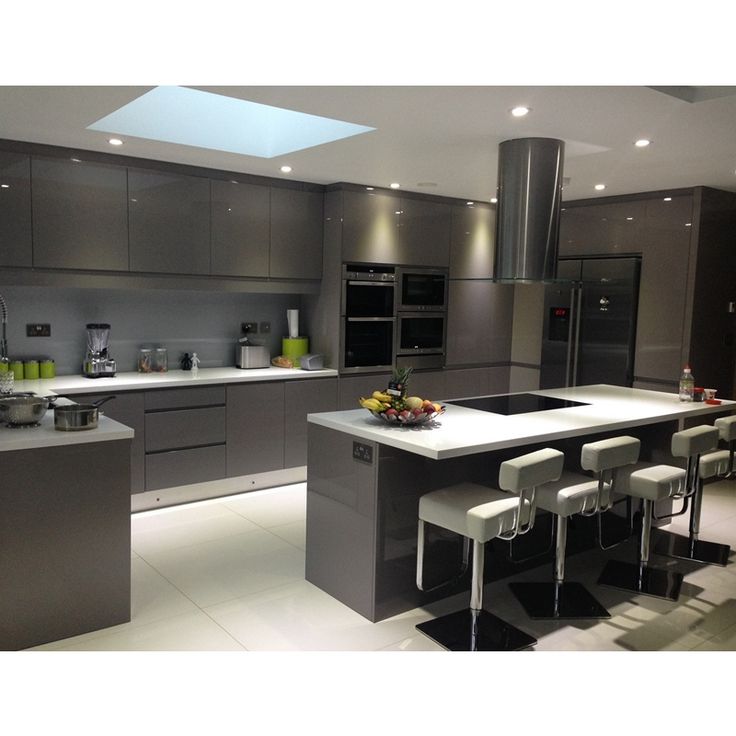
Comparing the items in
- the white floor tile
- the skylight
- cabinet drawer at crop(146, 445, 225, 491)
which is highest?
the skylight

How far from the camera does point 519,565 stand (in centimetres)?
383

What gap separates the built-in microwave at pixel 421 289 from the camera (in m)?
5.93

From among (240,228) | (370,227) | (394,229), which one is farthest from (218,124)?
(394,229)

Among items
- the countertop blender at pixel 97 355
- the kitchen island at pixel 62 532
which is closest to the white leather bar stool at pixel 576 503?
the kitchen island at pixel 62 532

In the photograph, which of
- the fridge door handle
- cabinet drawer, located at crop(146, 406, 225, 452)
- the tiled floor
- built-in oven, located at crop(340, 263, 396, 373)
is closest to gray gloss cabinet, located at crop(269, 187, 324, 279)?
built-in oven, located at crop(340, 263, 396, 373)

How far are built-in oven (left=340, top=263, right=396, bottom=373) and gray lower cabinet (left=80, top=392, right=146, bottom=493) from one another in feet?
5.55

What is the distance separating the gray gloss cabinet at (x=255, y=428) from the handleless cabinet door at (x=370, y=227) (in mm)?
1277

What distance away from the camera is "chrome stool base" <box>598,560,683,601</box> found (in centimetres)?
360

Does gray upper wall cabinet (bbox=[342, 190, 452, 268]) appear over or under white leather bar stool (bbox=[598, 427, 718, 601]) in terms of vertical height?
over

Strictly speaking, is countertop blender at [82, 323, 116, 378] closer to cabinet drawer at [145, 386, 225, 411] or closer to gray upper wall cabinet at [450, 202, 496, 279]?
cabinet drawer at [145, 386, 225, 411]

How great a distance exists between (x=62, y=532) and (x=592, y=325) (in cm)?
479

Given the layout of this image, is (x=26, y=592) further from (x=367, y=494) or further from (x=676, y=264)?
(x=676, y=264)

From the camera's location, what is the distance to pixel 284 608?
3.33 m
